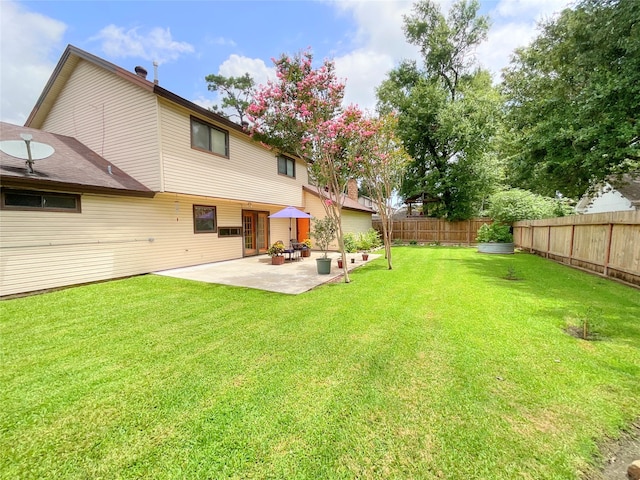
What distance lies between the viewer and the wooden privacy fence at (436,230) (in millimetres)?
19281

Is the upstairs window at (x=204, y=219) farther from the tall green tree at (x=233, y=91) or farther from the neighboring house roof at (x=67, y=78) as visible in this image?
the tall green tree at (x=233, y=91)

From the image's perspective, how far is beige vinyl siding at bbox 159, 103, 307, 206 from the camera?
27.0 feet

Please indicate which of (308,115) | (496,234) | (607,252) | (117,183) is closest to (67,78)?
(117,183)

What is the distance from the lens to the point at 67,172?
680 cm

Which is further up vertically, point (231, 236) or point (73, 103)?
point (73, 103)

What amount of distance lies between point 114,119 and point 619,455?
12.3 metres

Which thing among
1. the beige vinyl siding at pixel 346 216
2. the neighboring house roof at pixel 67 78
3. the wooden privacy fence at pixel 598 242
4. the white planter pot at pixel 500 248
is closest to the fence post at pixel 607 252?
the wooden privacy fence at pixel 598 242

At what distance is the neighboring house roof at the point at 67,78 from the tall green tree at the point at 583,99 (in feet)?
37.7

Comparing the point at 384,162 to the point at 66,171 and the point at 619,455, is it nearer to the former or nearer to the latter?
the point at 619,455

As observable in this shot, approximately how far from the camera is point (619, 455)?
6.08ft

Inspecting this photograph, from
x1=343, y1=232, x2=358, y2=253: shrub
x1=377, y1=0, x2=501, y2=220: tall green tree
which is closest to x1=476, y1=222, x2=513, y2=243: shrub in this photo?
x1=377, y1=0, x2=501, y2=220: tall green tree

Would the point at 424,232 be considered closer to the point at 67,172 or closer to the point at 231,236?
the point at 231,236

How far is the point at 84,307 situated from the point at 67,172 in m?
3.91

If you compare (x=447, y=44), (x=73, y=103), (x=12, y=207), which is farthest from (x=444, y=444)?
(x=447, y=44)
